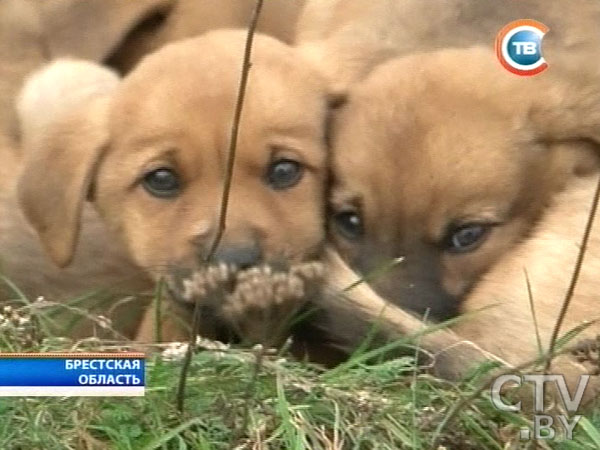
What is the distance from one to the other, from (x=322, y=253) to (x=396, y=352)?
217mm

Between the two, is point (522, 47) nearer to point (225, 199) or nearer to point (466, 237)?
point (466, 237)

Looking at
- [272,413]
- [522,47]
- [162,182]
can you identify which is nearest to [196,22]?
[162,182]

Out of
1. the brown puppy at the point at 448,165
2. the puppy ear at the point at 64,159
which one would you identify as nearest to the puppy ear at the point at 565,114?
the brown puppy at the point at 448,165

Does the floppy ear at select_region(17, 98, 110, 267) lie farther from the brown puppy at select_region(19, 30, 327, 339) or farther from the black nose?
the black nose

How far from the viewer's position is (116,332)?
8.04 feet

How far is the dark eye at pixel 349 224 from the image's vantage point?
2.38 meters

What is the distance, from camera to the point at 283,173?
2371 millimetres

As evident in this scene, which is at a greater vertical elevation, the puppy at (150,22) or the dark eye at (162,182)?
the puppy at (150,22)

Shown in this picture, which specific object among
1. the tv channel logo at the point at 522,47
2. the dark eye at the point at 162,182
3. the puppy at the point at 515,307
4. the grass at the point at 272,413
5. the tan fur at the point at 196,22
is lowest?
the grass at the point at 272,413

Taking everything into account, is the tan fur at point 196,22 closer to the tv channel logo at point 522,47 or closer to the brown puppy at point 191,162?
the brown puppy at point 191,162

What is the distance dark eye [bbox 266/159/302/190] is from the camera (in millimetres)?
2363

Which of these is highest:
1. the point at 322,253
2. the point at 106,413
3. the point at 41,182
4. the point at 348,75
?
the point at 348,75

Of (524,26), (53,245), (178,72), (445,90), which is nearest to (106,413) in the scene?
(53,245)

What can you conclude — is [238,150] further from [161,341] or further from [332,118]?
[161,341]
